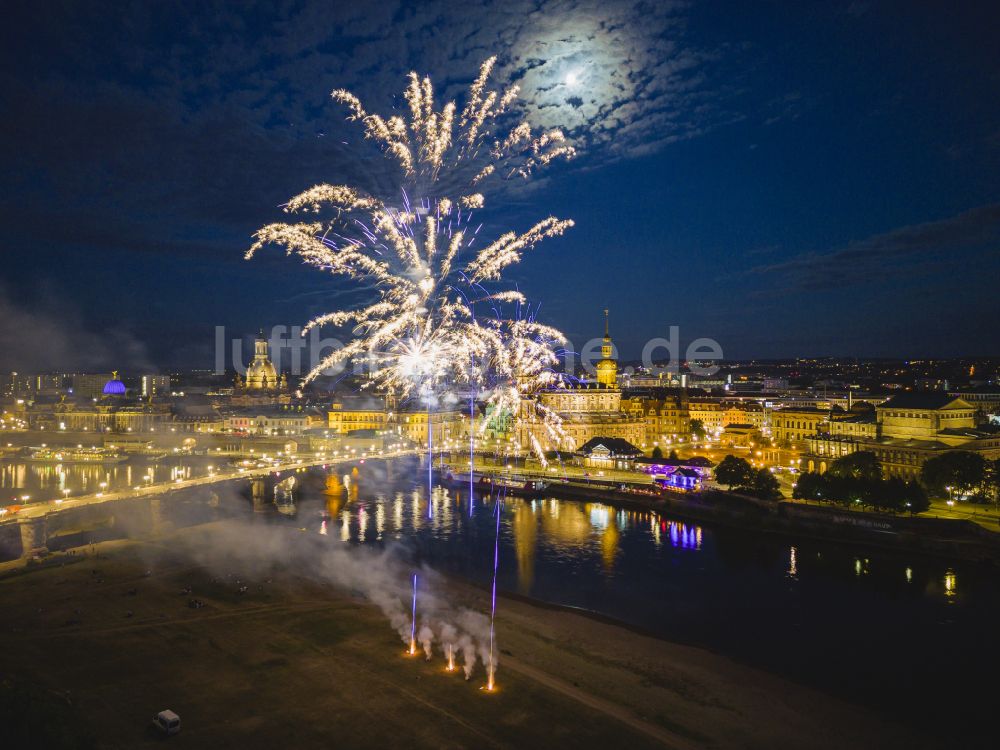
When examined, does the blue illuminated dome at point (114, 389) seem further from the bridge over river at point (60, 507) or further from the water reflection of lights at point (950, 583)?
the water reflection of lights at point (950, 583)

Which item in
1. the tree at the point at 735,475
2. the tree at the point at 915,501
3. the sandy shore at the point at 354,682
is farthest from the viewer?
the tree at the point at 735,475

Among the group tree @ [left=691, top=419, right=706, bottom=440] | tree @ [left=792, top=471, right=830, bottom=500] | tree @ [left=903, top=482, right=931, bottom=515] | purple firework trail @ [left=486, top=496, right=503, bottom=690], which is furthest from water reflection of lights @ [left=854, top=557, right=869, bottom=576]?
tree @ [left=691, top=419, right=706, bottom=440]

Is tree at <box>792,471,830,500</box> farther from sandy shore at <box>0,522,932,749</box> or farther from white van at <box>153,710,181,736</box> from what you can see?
white van at <box>153,710,181,736</box>

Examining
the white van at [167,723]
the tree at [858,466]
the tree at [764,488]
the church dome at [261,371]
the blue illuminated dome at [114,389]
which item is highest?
the church dome at [261,371]

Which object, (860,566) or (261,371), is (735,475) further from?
(261,371)

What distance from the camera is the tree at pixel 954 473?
18641 mm

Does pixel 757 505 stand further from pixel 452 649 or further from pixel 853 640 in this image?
pixel 452 649

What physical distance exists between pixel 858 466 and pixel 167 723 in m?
21.0

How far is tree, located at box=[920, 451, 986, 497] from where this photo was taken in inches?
734

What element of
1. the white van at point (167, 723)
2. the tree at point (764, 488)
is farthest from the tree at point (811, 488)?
the white van at point (167, 723)

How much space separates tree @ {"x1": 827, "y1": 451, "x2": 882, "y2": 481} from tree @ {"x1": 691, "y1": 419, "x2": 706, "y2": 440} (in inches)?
635

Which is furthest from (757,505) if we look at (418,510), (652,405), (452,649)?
(652,405)

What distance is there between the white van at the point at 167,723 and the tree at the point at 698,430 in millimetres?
34188

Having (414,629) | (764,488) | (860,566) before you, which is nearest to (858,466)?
(764,488)
